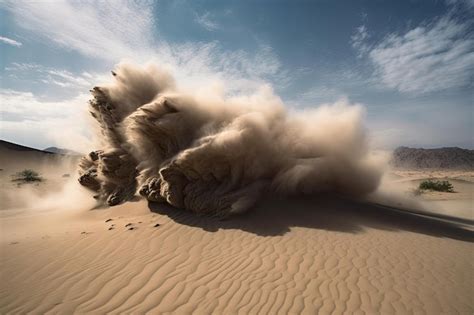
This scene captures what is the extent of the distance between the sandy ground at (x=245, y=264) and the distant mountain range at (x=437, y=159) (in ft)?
168

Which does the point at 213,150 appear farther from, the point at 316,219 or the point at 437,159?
the point at 437,159

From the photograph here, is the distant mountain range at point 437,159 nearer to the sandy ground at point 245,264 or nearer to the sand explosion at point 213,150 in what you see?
the sand explosion at point 213,150

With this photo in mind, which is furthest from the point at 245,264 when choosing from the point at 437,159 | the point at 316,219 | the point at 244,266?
the point at 437,159

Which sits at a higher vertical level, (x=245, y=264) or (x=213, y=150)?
(x=213, y=150)

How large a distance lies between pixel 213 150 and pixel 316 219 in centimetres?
310

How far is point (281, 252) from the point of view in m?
4.87

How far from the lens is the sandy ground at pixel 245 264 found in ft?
11.2

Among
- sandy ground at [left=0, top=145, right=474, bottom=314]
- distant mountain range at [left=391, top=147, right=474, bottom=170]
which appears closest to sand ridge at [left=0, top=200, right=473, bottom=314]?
sandy ground at [left=0, top=145, right=474, bottom=314]

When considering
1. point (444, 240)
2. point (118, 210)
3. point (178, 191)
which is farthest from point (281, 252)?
point (118, 210)

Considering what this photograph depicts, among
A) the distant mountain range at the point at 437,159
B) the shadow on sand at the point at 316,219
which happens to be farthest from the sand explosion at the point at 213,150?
the distant mountain range at the point at 437,159

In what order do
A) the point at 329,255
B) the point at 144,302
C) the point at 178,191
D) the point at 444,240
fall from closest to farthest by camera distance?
the point at 144,302 → the point at 329,255 → the point at 444,240 → the point at 178,191

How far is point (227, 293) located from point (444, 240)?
544cm

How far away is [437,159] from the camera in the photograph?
183 ft

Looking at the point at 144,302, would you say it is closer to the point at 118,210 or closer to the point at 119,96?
the point at 118,210
